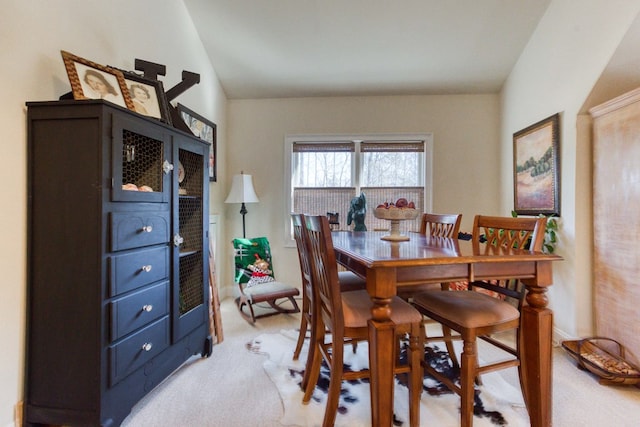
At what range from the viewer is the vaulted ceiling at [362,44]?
8.69ft

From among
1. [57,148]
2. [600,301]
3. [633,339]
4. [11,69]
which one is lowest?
[633,339]

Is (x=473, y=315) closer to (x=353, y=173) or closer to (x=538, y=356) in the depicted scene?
(x=538, y=356)

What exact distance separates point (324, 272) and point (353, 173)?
8.07ft

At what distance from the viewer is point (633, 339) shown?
1912 millimetres

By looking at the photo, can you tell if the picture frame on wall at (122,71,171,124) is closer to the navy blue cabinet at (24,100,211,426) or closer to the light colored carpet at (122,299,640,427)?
the navy blue cabinet at (24,100,211,426)

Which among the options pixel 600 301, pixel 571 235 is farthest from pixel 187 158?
pixel 600 301

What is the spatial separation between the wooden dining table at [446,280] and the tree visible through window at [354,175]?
2243 millimetres

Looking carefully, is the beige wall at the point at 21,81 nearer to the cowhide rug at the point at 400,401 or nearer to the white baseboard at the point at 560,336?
the cowhide rug at the point at 400,401

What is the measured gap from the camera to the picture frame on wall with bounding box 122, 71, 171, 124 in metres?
1.74

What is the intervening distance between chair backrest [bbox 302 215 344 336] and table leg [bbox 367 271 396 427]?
168mm

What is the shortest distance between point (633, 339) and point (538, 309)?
1081 mm

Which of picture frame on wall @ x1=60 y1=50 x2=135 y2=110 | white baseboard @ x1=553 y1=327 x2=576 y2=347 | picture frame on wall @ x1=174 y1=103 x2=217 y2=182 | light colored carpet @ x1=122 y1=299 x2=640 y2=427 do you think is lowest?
light colored carpet @ x1=122 y1=299 x2=640 y2=427

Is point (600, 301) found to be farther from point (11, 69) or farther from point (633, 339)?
point (11, 69)

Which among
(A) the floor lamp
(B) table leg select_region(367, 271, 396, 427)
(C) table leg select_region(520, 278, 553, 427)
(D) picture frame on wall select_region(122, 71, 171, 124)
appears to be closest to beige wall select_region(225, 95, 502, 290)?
(A) the floor lamp
